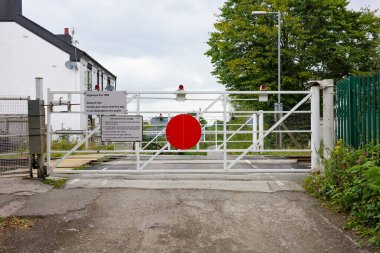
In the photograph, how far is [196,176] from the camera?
10.8m

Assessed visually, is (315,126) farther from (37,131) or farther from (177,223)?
(37,131)

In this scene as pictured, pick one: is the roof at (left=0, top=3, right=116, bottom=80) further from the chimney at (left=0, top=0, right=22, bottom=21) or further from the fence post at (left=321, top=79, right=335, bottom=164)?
the fence post at (left=321, top=79, right=335, bottom=164)

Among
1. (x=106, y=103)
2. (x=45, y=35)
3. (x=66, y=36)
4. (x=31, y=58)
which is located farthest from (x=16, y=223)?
(x=66, y=36)

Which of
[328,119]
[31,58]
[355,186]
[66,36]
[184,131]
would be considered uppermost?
[66,36]

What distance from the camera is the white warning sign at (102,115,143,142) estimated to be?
33.8ft

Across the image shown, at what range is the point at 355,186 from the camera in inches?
283

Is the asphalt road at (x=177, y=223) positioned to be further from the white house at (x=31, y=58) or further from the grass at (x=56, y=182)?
the white house at (x=31, y=58)

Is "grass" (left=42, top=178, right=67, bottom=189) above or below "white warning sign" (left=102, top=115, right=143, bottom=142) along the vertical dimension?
below

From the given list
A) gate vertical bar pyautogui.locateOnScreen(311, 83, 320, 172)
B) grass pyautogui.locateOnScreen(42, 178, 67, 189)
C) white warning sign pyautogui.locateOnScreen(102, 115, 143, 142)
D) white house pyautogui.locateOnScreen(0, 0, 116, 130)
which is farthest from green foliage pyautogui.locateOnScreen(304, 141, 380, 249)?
white house pyautogui.locateOnScreen(0, 0, 116, 130)

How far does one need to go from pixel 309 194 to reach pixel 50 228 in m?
4.96

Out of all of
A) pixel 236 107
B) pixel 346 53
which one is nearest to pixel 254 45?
pixel 346 53

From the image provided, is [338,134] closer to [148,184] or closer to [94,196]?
[148,184]

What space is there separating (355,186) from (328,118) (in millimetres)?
3087

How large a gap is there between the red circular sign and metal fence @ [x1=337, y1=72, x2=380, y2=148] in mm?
3226
